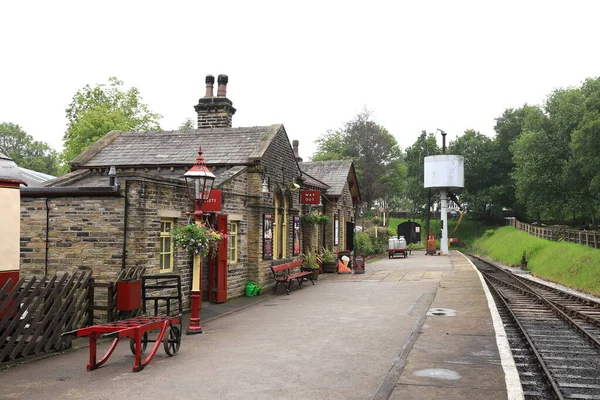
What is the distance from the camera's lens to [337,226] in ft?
88.6

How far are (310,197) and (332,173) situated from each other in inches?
364

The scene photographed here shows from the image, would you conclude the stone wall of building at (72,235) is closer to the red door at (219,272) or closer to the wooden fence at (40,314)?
the wooden fence at (40,314)

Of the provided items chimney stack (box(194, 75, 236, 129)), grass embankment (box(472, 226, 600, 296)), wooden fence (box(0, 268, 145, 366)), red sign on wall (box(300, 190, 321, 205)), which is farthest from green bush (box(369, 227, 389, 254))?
wooden fence (box(0, 268, 145, 366))

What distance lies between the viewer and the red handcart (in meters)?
7.00

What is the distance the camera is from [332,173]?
1161 inches

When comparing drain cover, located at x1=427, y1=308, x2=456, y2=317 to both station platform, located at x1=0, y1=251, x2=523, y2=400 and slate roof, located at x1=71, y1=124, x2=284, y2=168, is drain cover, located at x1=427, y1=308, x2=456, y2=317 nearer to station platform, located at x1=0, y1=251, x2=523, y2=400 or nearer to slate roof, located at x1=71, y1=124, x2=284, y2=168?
station platform, located at x1=0, y1=251, x2=523, y2=400

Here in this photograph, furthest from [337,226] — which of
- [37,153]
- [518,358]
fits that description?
[37,153]

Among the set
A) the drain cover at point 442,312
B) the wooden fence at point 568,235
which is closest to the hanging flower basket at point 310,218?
the drain cover at point 442,312

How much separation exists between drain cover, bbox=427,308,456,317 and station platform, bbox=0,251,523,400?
0.02m

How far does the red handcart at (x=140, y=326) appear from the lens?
23.0 feet

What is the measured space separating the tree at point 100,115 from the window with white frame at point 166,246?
2880 cm

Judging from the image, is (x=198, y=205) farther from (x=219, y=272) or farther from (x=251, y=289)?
(x=251, y=289)

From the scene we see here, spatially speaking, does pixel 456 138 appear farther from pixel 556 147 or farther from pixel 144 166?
pixel 144 166

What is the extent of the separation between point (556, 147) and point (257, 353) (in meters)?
37.0
